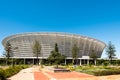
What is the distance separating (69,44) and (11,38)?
110 feet

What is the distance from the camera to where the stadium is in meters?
111

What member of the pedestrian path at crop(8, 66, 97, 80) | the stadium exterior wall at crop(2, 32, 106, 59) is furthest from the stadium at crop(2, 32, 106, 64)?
the pedestrian path at crop(8, 66, 97, 80)

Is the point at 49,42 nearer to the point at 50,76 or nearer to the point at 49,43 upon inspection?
the point at 49,43

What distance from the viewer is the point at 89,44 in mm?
116500

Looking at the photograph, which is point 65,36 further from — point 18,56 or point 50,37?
point 18,56

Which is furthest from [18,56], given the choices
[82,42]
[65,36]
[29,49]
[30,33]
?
[82,42]

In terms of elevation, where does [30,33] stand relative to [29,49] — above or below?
above

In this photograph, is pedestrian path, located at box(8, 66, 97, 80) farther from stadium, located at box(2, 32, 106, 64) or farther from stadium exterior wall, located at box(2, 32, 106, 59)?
stadium exterior wall, located at box(2, 32, 106, 59)

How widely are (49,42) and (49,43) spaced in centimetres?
56

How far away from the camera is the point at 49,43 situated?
113 metres

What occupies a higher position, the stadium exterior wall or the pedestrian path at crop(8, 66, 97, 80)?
the stadium exterior wall

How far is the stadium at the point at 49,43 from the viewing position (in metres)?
111

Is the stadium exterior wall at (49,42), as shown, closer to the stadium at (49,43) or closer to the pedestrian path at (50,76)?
the stadium at (49,43)

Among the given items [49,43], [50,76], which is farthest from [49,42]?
[50,76]
